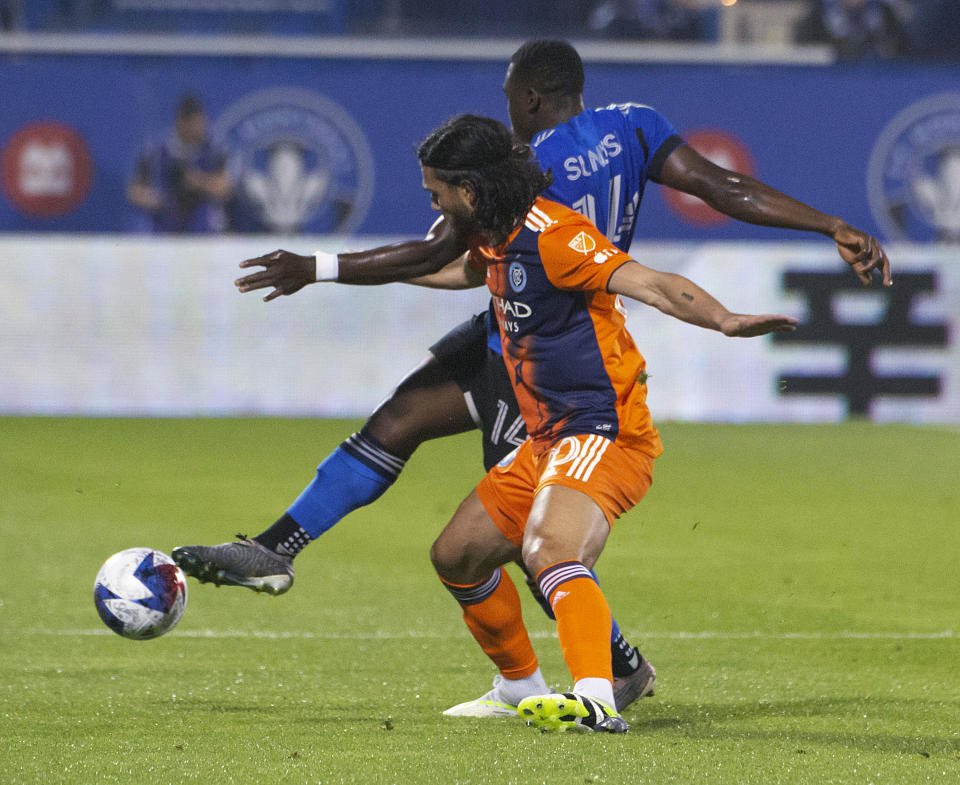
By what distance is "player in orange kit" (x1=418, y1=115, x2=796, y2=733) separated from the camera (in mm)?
4047

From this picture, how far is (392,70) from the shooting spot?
1706cm

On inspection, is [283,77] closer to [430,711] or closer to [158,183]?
[158,183]

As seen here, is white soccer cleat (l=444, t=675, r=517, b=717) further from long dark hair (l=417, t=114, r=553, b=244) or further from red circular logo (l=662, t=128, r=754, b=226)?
red circular logo (l=662, t=128, r=754, b=226)

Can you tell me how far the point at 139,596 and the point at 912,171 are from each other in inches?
564

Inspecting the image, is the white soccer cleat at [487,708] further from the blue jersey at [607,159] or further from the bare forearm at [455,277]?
the blue jersey at [607,159]

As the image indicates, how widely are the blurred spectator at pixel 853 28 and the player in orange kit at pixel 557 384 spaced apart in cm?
1425

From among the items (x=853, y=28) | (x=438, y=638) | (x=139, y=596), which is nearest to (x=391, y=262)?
(x=139, y=596)

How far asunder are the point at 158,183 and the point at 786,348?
6.54 metres

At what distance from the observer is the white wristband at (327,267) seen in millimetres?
4699

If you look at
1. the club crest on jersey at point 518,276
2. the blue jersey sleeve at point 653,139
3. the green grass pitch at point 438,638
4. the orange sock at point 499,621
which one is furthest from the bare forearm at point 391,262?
the green grass pitch at point 438,638

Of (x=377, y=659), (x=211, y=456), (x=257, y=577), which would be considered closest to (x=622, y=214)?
(x=257, y=577)

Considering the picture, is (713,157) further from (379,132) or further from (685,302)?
(685,302)

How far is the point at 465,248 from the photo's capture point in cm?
480

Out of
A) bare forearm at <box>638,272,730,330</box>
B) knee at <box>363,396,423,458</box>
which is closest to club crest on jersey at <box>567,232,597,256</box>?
bare forearm at <box>638,272,730,330</box>
